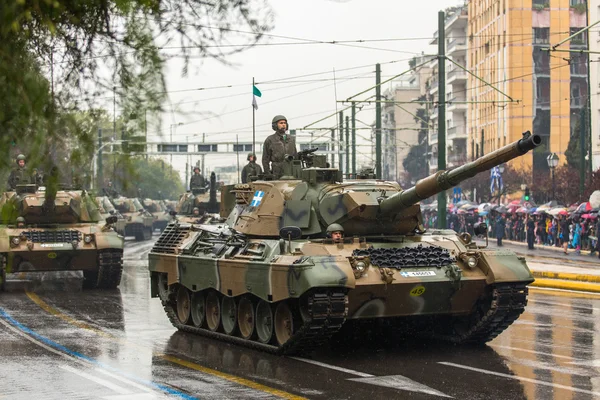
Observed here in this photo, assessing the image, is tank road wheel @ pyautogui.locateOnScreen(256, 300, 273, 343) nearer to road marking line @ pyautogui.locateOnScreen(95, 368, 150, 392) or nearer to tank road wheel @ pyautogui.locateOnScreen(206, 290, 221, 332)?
tank road wheel @ pyautogui.locateOnScreen(206, 290, 221, 332)

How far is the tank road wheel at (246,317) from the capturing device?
14.4 metres

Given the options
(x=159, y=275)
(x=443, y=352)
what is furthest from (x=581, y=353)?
(x=159, y=275)

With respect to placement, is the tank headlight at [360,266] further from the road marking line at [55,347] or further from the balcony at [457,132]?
the balcony at [457,132]

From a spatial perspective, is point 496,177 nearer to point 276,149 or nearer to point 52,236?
point 52,236

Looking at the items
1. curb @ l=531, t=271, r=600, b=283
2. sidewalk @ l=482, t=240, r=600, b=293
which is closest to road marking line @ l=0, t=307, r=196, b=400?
sidewalk @ l=482, t=240, r=600, b=293

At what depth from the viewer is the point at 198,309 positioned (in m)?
16.1

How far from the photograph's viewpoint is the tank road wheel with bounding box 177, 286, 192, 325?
54.4 feet

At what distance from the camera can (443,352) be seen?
13.7 meters

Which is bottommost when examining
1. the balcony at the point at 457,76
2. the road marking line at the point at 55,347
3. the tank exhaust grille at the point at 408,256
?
the road marking line at the point at 55,347

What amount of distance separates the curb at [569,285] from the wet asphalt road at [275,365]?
5298 millimetres

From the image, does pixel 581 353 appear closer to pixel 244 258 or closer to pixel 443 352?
pixel 443 352

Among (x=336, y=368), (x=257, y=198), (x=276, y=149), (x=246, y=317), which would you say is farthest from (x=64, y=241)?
(x=336, y=368)

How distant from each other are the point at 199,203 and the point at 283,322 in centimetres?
2195

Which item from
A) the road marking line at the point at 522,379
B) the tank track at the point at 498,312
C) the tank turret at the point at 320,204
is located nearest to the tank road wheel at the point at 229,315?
the tank turret at the point at 320,204
